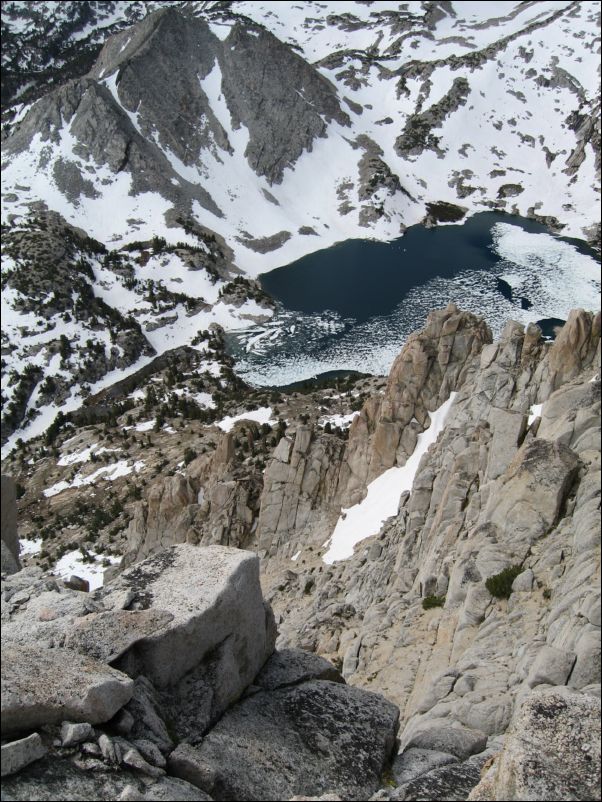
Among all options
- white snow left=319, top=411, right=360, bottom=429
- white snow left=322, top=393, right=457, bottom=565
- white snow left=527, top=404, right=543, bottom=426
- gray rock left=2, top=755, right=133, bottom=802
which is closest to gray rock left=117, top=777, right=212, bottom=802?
gray rock left=2, top=755, right=133, bottom=802

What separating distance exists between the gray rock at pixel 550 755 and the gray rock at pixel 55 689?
493 cm

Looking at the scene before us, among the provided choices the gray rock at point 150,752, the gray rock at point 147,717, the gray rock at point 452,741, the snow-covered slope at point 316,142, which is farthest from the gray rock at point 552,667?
the snow-covered slope at point 316,142

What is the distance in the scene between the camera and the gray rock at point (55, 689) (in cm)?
766

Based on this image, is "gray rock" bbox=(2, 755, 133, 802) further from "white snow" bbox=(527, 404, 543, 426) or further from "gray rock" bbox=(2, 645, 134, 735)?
"white snow" bbox=(527, 404, 543, 426)

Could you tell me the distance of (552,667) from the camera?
40.1ft

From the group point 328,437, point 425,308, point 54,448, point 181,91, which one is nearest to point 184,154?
point 181,91

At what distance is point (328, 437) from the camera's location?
40125 mm

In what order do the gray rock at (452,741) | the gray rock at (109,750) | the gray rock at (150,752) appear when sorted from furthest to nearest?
the gray rock at (452,741)
the gray rock at (150,752)
the gray rock at (109,750)

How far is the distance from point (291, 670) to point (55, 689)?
5.19 metres

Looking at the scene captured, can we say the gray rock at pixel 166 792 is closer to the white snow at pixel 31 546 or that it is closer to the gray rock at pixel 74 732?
the gray rock at pixel 74 732

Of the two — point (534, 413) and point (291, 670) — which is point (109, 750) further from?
point (534, 413)

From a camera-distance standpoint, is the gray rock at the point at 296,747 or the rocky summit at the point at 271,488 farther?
the rocky summit at the point at 271,488

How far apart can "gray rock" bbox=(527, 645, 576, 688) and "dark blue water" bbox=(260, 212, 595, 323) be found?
9449 centimetres

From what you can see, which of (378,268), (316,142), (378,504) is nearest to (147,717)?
(378,504)
